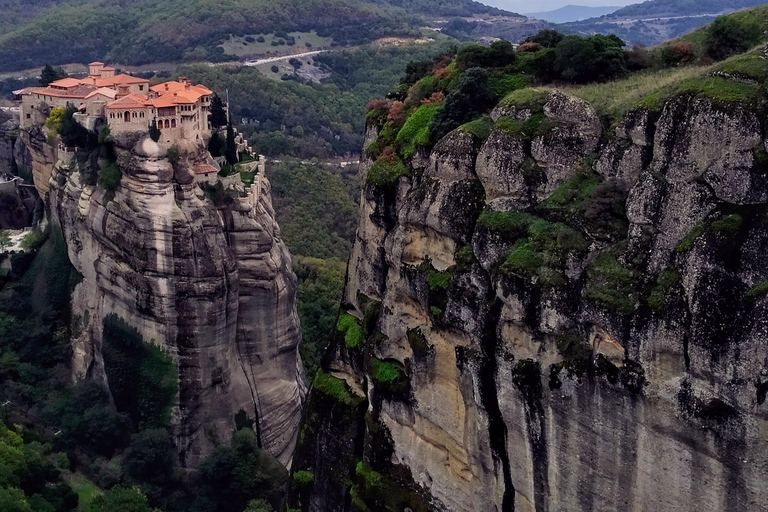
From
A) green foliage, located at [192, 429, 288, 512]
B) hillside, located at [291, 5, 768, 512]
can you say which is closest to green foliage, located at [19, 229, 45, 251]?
green foliage, located at [192, 429, 288, 512]

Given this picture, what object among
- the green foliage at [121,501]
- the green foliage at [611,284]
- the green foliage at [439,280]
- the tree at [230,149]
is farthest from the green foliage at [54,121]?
the green foliage at [611,284]

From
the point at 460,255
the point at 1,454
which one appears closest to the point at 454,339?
the point at 460,255

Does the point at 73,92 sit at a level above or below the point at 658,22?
below

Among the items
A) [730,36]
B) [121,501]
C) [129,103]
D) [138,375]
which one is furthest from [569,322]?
[129,103]

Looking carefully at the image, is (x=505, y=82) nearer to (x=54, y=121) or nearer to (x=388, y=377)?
(x=388, y=377)

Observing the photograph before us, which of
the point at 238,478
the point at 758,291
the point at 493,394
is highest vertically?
the point at 758,291

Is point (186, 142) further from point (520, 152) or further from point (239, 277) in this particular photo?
point (520, 152)

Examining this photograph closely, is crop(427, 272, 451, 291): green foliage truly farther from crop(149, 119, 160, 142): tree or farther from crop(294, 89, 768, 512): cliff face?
crop(149, 119, 160, 142): tree
